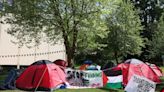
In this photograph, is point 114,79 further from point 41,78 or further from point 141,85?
point 141,85

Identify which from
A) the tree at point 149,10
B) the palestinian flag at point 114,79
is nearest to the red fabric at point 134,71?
the palestinian flag at point 114,79

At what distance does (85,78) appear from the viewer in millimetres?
20188

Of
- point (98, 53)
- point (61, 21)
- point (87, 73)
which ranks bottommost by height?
point (98, 53)

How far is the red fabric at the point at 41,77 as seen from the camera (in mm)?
18081

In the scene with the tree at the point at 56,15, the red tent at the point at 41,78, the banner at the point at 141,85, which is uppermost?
the tree at the point at 56,15

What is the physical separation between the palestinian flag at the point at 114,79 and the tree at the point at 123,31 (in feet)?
79.4

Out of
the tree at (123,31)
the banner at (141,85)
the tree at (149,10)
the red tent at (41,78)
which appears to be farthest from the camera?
the tree at (149,10)

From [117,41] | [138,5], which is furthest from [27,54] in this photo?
[138,5]

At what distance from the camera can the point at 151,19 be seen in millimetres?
73375

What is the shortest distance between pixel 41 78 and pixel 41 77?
0.05 metres

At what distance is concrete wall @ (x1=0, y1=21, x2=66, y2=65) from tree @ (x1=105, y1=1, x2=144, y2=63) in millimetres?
6267

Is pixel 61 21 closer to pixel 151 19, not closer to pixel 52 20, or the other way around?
pixel 52 20

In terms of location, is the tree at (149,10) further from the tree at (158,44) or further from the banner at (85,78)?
the banner at (85,78)

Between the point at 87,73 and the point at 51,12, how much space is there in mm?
7789
